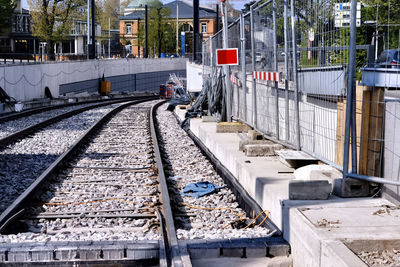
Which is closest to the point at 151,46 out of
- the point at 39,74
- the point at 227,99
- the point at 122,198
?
the point at 39,74

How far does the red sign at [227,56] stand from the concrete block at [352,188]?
7.16 meters

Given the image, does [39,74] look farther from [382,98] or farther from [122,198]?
[382,98]

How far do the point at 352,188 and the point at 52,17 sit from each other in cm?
5643

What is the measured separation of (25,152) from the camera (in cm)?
1298

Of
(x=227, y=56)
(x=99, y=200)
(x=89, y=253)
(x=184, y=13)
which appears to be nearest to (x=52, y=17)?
A: (x=227, y=56)

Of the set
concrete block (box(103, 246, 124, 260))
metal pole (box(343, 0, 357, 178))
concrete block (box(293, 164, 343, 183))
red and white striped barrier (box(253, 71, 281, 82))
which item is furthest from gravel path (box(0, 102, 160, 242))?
red and white striped barrier (box(253, 71, 281, 82))

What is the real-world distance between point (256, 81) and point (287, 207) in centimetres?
613

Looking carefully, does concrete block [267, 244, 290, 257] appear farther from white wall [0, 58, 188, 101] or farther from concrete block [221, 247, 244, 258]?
white wall [0, 58, 188, 101]

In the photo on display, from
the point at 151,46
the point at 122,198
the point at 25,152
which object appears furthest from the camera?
the point at 151,46

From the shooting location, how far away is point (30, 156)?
40.9 ft

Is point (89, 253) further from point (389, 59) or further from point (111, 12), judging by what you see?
point (111, 12)

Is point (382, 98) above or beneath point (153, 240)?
above

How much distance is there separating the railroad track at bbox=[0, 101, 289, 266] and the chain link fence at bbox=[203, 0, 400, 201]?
1393mm

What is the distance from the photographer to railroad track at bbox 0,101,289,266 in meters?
5.66
